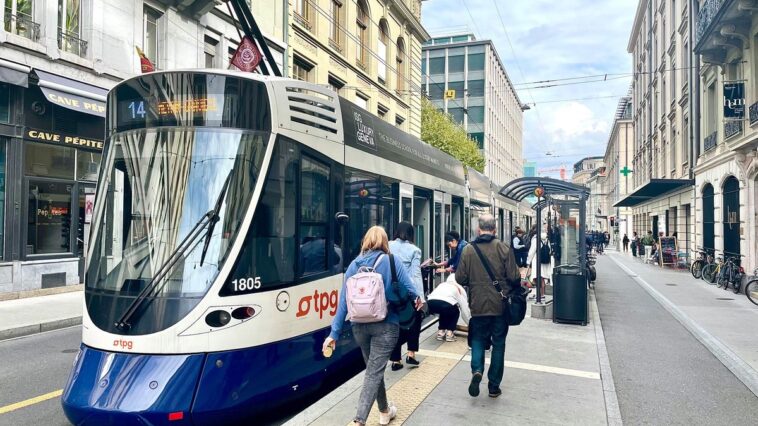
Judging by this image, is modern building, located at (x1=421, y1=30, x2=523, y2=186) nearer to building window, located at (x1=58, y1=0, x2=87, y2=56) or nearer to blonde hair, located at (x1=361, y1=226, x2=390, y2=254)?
building window, located at (x1=58, y1=0, x2=87, y2=56)

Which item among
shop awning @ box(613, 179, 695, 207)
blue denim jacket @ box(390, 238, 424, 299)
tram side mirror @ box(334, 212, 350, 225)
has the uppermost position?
shop awning @ box(613, 179, 695, 207)

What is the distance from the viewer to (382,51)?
27203mm

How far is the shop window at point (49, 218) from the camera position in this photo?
13.0m

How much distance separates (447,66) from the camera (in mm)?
64625

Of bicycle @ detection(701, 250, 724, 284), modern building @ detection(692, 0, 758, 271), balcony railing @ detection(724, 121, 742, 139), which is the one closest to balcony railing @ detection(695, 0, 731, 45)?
modern building @ detection(692, 0, 758, 271)

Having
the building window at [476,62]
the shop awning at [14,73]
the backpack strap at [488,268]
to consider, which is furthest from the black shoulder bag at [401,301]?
the building window at [476,62]

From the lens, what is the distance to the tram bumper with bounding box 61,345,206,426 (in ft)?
12.6

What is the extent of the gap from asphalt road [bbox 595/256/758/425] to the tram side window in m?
3.19

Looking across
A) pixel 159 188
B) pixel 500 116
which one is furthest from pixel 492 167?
pixel 159 188

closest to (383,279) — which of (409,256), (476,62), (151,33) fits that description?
(409,256)

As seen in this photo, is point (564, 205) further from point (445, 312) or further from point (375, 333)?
point (375, 333)

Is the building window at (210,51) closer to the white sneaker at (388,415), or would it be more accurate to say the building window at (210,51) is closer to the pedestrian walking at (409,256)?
the pedestrian walking at (409,256)

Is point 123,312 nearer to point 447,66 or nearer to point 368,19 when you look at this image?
point 368,19

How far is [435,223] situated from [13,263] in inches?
374
